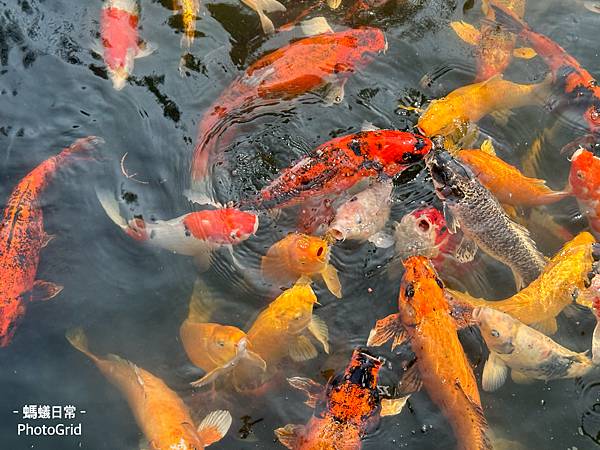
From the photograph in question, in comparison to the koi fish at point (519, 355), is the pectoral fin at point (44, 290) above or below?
above

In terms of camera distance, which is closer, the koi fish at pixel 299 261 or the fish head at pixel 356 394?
the fish head at pixel 356 394

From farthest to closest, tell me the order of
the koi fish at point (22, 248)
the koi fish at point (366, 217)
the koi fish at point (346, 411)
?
the koi fish at point (366, 217)
the koi fish at point (22, 248)
the koi fish at point (346, 411)

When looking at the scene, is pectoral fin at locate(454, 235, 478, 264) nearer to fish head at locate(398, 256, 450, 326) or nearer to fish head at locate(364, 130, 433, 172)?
fish head at locate(398, 256, 450, 326)

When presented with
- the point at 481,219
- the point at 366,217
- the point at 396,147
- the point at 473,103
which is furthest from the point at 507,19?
the point at 366,217

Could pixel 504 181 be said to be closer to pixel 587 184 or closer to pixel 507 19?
pixel 587 184

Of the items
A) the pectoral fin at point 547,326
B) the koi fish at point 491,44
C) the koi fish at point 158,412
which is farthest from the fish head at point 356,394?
the koi fish at point 491,44

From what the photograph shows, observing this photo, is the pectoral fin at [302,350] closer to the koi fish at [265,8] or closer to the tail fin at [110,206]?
the tail fin at [110,206]

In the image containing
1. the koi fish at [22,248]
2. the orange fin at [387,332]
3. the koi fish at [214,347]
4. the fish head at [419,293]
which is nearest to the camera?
the koi fish at [214,347]

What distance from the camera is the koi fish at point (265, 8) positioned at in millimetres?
6258

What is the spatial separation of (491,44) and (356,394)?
3.94 meters

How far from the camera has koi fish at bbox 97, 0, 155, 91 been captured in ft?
19.0

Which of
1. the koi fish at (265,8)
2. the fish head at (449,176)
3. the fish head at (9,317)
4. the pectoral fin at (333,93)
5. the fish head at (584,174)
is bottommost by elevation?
the fish head at (584,174)

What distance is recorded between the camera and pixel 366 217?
5.08m

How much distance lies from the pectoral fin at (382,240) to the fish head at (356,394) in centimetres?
113
